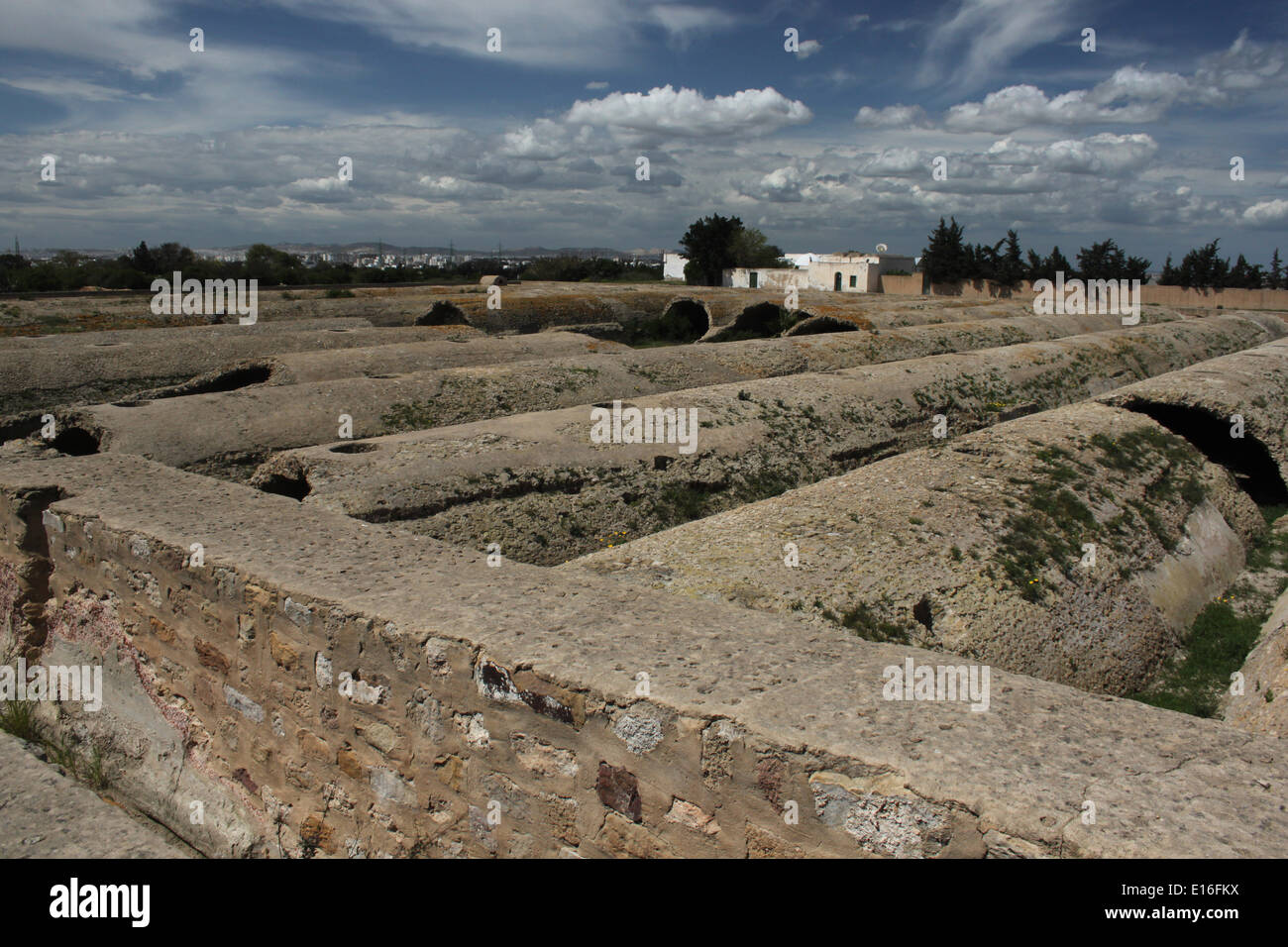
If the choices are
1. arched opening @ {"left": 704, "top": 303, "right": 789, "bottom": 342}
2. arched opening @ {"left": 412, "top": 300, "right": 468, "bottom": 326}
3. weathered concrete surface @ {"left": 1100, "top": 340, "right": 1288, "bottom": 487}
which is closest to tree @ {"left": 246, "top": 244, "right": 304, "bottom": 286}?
arched opening @ {"left": 412, "top": 300, "right": 468, "bottom": 326}

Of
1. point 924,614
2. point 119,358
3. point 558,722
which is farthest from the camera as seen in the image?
point 119,358

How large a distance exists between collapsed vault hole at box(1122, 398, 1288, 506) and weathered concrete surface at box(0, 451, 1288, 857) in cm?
909

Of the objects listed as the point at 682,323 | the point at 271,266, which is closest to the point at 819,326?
the point at 682,323

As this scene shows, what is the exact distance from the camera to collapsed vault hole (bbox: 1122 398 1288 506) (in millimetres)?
10578

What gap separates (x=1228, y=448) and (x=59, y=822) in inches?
528

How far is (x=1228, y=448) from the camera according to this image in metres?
11.6

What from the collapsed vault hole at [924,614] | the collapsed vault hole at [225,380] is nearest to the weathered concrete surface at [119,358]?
the collapsed vault hole at [225,380]

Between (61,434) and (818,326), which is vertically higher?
(818,326)

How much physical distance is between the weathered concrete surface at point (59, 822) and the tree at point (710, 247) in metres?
44.7

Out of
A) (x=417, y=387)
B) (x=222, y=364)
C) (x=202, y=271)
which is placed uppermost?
(x=202, y=271)

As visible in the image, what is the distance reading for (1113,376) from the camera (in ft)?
49.3

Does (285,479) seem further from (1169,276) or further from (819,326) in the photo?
(1169,276)

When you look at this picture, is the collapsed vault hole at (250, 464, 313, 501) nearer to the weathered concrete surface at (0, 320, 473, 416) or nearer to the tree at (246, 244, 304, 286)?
the weathered concrete surface at (0, 320, 473, 416)
